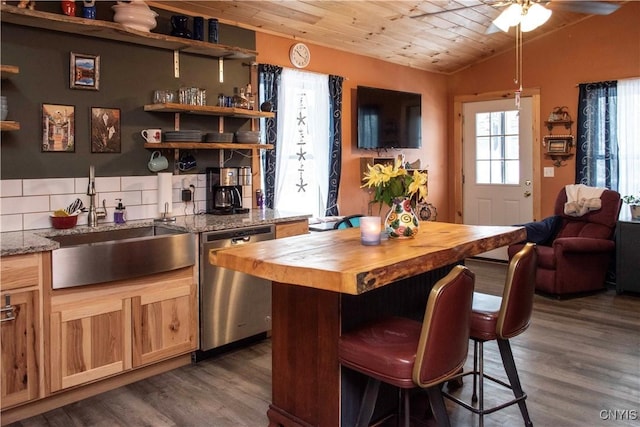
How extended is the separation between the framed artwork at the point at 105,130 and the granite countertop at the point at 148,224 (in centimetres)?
53

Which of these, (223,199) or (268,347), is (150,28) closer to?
(223,199)

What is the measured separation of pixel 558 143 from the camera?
19.9ft

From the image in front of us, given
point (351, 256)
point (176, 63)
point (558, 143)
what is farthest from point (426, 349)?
point (558, 143)

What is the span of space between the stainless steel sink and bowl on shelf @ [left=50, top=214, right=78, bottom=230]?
0.22ft

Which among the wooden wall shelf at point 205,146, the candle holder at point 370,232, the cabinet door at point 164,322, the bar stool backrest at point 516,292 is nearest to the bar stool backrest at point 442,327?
the bar stool backrest at point 516,292

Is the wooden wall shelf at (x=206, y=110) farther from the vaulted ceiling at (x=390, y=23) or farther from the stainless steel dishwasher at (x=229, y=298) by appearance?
the stainless steel dishwasher at (x=229, y=298)

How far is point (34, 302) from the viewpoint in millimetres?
2727

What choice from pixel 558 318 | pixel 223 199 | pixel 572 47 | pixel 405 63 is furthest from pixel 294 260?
pixel 572 47

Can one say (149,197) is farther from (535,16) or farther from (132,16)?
(535,16)

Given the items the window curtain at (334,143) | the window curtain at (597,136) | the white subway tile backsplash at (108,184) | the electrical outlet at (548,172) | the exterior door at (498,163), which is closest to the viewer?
the white subway tile backsplash at (108,184)

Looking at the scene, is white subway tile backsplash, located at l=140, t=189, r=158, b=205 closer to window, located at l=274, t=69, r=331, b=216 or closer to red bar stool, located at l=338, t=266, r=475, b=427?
window, located at l=274, t=69, r=331, b=216

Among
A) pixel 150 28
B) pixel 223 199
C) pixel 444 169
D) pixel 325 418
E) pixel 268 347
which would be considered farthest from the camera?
pixel 444 169

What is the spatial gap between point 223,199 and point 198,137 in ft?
1.76

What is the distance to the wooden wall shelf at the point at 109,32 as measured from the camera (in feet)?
9.93
